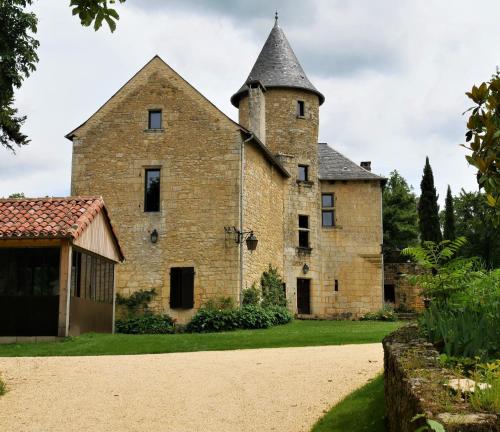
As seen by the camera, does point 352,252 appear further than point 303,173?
Yes

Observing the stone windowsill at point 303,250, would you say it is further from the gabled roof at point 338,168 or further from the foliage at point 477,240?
the foliage at point 477,240

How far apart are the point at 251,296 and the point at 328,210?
944 centimetres

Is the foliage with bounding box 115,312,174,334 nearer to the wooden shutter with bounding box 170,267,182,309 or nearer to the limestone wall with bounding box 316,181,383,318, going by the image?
the wooden shutter with bounding box 170,267,182,309

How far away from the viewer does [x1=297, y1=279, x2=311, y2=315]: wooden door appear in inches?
1184

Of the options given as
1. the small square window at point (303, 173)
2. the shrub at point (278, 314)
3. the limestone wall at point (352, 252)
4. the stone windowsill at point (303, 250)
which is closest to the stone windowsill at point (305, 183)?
the small square window at point (303, 173)

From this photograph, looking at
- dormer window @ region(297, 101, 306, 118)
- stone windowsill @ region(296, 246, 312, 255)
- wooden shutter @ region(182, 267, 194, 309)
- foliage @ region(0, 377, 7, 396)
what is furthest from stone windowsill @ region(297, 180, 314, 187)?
foliage @ region(0, 377, 7, 396)

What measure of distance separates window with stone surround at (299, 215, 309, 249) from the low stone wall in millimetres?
22550

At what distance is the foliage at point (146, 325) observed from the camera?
72.1 ft

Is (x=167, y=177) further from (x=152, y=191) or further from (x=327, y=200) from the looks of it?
(x=327, y=200)

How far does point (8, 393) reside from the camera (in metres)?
9.97

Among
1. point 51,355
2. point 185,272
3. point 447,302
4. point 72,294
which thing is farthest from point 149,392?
point 185,272

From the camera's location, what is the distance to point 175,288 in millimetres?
23188

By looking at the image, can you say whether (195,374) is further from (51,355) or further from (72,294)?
(72,294)

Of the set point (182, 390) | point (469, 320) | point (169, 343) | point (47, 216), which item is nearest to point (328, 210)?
point (47, 216)
